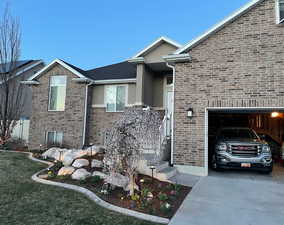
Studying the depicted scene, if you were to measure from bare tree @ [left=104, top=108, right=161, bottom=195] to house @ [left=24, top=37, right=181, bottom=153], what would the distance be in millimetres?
6135

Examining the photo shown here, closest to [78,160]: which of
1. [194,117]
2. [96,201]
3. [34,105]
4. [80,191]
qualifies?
[80,191]

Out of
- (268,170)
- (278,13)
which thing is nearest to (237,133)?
(268,170)

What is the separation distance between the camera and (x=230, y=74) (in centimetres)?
785

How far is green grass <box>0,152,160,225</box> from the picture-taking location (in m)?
4.02

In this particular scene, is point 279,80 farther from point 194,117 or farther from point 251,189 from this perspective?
point 251,189

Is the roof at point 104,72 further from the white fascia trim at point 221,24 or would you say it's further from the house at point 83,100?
the white fascia trim at point 221,24

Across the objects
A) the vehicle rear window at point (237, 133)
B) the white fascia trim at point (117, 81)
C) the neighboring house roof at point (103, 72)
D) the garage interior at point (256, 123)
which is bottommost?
the vehicle rear window at point (237, 133)

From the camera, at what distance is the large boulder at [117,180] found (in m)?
5.43

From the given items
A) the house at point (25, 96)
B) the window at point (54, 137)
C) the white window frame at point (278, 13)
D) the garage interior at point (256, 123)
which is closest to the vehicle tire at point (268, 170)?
the garage interior at point (256, 123)

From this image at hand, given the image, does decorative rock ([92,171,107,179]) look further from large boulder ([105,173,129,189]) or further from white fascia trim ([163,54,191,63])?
white fascia trim ([163,54,191,63])

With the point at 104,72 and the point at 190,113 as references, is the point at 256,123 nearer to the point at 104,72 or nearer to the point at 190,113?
the point at 190,113

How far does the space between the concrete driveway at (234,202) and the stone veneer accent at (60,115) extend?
310 inches

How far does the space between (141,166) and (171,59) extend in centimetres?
449

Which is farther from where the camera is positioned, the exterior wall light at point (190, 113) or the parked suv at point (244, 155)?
the exterior wall light at point (190, 113)
